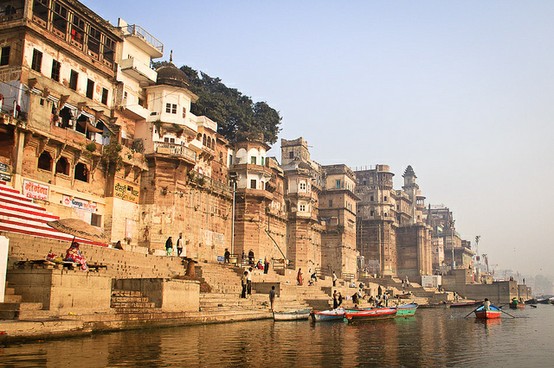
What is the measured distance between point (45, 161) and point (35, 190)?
6.68ft

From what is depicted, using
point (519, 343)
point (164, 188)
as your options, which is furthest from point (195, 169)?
point (519, 343)

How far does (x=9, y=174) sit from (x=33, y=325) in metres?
13.2

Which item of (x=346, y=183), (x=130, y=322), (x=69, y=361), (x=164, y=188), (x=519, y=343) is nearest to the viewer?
(x=69, y=361)

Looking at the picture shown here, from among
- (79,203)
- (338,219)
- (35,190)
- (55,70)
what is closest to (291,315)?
(79,203)

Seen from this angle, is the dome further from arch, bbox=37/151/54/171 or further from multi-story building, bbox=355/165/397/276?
multi-story building, bbox=355/165/397/276

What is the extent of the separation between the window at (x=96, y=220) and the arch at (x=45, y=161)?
397cm

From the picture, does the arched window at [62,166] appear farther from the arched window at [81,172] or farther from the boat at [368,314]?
the boat at [368,314]

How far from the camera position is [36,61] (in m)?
28.1

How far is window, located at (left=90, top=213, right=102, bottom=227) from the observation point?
3077 cm

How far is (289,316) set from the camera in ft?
86.4

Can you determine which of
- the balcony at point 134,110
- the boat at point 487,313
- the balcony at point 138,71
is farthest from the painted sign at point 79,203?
the boat at point 487,313

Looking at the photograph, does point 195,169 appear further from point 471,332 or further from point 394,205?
point 394,205

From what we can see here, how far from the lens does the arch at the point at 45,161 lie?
90.7ft

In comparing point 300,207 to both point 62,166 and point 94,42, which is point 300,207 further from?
point 62,166
